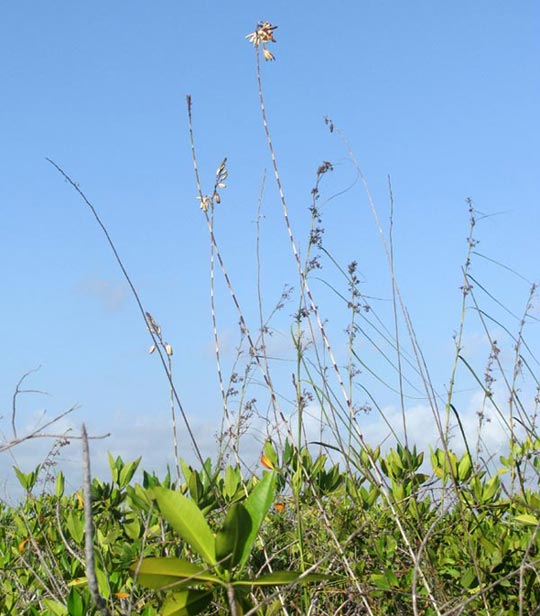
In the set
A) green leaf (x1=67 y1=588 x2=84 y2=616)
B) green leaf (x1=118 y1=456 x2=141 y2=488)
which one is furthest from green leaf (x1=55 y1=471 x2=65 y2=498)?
green leaf (x1=67 y1=588 x2=84 y2=616)

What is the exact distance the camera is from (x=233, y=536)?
1.11 metres

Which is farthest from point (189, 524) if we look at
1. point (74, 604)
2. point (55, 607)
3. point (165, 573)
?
point (55, 607)

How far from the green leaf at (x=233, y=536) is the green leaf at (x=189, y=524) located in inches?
1.0

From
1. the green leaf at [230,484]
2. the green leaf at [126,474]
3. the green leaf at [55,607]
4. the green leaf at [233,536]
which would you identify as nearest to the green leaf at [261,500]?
the green leaf at [233,536]

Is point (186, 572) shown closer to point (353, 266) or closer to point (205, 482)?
point (205, 482)

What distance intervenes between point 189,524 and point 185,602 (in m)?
0.12

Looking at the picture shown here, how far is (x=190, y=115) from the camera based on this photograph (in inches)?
105

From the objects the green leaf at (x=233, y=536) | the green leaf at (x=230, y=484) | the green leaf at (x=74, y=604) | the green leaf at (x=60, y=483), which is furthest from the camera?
the green leaf at (x=60, y=483)

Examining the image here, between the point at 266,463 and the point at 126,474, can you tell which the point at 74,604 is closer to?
the point at 266,463

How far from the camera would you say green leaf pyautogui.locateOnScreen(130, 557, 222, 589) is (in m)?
1.12

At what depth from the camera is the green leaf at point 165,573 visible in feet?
3.69

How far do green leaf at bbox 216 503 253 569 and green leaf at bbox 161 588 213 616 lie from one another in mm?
75

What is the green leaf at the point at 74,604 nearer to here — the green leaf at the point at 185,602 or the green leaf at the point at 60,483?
the green leaf at the point at 185,602

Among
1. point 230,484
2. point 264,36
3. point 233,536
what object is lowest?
point 233,536
